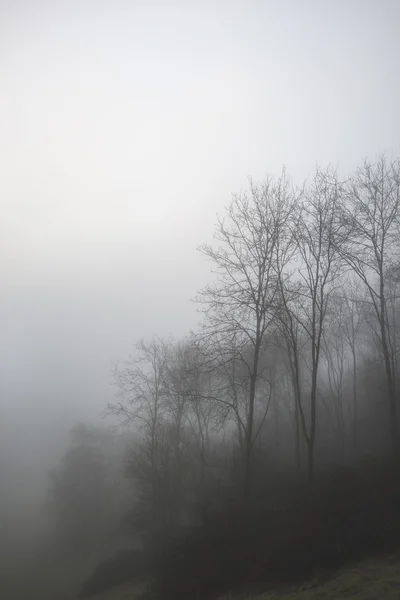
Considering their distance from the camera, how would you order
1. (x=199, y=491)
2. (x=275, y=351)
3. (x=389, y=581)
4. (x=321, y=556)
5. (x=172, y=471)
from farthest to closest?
(x=275, y=351) < (x=172, y=471) < (x=199, y=491) < (x=321, y=556) < (x=389, y=581)

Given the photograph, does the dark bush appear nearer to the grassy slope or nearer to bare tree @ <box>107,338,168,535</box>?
the grassy slope

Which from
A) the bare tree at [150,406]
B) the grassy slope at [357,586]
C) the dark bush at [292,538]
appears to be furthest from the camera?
the bare tree at [150,406]

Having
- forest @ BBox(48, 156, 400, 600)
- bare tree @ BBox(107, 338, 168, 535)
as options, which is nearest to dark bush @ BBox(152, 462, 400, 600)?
forest @ BBox(48, 156, 400, 600)

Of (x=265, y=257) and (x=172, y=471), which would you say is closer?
(x=265, y=257)

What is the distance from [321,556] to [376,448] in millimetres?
11088

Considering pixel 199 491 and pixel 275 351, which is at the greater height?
pixel 275 351

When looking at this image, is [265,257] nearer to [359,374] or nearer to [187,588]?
[187,588]

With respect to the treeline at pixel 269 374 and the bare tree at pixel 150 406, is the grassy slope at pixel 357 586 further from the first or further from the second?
the bare tree at pixel 150 406

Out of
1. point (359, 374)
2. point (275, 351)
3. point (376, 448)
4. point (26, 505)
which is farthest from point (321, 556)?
point (26, 505)

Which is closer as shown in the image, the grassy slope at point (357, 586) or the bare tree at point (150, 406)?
the grassy slope at point (357, 586)

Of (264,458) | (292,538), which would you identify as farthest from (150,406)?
(292,538)

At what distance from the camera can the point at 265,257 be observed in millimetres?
14664

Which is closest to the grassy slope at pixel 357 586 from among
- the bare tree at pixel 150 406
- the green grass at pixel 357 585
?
the green grass at pixel 357 585

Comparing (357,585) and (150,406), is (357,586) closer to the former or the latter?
(357,585)
